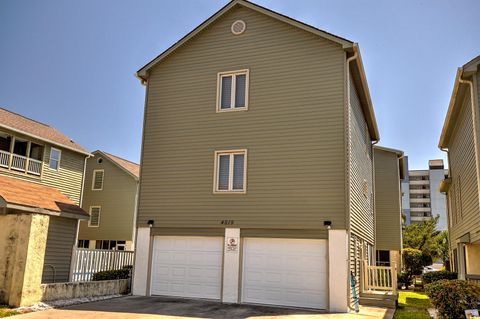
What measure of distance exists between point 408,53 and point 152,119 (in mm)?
9631

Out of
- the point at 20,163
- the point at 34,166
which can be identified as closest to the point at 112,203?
the point at 34,166

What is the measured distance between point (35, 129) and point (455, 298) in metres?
21.2

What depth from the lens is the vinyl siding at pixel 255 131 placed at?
14156mm

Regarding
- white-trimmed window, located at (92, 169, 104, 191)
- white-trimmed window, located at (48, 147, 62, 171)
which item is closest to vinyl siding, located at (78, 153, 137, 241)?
white-trimmed window, located at (92, 169, 104, 191)

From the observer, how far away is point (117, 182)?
3133 centimetres

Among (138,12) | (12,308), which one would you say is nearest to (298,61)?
(138,12)

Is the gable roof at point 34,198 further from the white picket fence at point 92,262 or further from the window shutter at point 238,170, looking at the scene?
the window shutter at point 238,170

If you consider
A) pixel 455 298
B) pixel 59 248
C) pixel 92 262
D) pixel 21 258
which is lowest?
pixel 455 298

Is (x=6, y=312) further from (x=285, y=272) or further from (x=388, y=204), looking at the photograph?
(x=388, y=204)

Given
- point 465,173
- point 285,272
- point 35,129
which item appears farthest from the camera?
point 35,129

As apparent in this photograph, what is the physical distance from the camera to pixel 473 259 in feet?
54.9

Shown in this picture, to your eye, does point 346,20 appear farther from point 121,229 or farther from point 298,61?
point 121,229

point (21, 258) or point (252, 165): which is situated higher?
point (252, 165)

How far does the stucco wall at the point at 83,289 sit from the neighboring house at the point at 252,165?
720 millimetres
